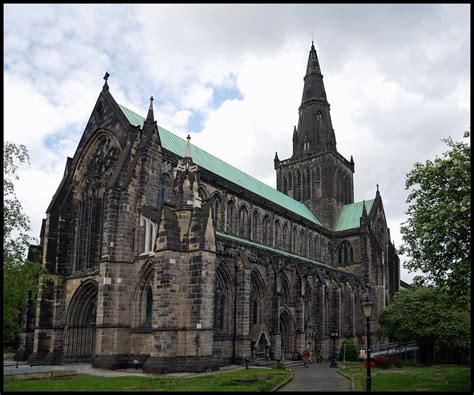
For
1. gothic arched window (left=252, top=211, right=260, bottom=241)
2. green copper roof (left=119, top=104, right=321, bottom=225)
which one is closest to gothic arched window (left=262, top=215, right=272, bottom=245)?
gothic arched window (left=252, top=211, right=260, bottom=241)

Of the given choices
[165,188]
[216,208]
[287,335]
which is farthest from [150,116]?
[287,335]

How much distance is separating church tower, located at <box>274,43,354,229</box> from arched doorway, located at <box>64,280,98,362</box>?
32.3 metres

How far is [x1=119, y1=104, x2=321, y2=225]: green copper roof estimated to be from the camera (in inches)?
1442

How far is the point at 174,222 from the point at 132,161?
597 cm

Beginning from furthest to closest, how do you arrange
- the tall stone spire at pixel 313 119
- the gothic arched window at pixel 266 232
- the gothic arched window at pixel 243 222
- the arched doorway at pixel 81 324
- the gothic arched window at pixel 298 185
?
the gothic arched window at pixel 298 185 < the tall stone spire at pixel 313 119 < the gothic arched window at pixel 266 232 < the gothic arched window at pixel 243 222 < the arched doorway at pixel 81 324

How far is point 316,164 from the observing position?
60.2 m

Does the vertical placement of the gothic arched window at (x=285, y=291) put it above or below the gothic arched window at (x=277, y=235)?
below

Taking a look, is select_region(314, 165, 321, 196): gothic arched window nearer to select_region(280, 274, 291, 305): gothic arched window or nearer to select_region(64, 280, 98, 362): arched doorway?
select_region(280, 274, 291, 305): gothic arched window

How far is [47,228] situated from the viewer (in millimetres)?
34969

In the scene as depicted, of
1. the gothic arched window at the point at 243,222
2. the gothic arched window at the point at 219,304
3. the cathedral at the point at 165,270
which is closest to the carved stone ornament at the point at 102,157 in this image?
the cathedral at the point at 165,270

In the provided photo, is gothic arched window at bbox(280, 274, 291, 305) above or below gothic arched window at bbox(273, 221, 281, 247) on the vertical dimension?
below

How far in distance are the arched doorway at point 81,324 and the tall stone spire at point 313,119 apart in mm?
35826

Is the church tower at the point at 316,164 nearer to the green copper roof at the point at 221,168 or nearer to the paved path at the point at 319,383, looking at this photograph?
the green copper roof at the point at 221,168

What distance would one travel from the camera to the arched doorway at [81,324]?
108 ft
